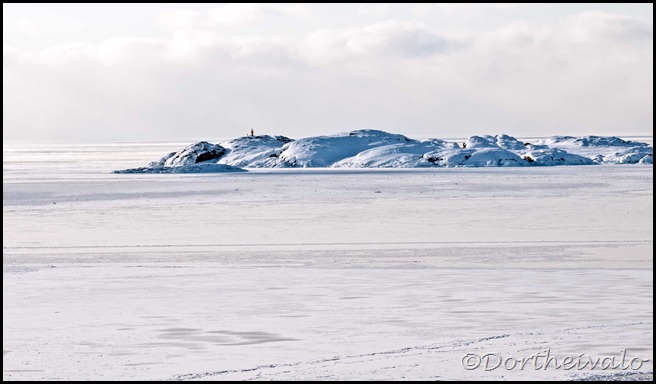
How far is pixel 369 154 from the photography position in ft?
176

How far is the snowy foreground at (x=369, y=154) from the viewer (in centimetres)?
5150

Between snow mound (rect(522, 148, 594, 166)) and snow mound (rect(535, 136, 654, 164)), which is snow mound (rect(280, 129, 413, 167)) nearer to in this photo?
snow mound (rect(522, 148, 594, 166))

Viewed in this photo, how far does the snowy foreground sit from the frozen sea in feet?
94.2

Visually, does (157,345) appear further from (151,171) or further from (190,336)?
(151,171)

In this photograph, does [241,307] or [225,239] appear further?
[225,239]

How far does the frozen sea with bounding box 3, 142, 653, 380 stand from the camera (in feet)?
21.3

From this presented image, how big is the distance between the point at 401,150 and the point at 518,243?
41.0 meters

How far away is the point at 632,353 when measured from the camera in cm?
656

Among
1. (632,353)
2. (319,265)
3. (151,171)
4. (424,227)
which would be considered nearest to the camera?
(632,353)

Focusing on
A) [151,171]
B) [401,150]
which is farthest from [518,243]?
[401,150]

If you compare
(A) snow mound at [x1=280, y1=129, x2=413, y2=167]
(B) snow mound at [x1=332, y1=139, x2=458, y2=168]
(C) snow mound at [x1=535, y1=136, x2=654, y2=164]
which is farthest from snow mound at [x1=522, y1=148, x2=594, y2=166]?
(A) snow mound at [x1=280, y1=129, x2=413, y2=167]

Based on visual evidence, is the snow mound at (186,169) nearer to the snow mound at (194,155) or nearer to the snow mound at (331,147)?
the snow mound at (194,155)

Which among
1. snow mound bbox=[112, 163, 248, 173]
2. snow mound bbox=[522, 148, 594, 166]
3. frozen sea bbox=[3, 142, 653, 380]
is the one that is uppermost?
snow mound bbox=[522, 148, 594, 166]

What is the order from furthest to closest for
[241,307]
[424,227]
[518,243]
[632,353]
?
[424,227] → [518,243] → [241,307] → [632,353]
